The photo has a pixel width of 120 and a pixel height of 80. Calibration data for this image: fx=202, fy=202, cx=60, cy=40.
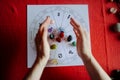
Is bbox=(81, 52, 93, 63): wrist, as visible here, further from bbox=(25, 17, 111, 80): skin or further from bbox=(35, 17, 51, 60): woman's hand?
bbox=(35, 17, 51, 60): woman's hand

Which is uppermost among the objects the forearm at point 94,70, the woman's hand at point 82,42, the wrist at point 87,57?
the woman's hand at point 82,42

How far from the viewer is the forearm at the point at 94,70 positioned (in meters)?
0.68

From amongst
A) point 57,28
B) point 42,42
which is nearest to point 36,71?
point 42,42

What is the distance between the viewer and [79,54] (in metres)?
0.74

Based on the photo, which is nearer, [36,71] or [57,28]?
[36,71]

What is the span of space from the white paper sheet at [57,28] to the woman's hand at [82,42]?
5 centimetres

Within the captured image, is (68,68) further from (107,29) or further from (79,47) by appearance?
(107,29)

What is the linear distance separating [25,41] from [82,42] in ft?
0.72

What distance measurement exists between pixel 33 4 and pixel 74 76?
0.32 metres

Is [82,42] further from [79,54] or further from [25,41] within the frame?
[25,41]

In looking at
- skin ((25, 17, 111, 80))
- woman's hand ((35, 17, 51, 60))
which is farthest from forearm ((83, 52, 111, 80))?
woman's hand ((35, 17, 51, 60))

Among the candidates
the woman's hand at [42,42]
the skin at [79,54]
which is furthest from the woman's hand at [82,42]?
the woman's hand at [42,42]

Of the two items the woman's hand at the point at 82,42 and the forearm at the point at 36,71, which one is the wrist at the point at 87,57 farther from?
the forearm at the point at 36,71

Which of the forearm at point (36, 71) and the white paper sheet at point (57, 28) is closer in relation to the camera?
the forearm at point (36, 71)
